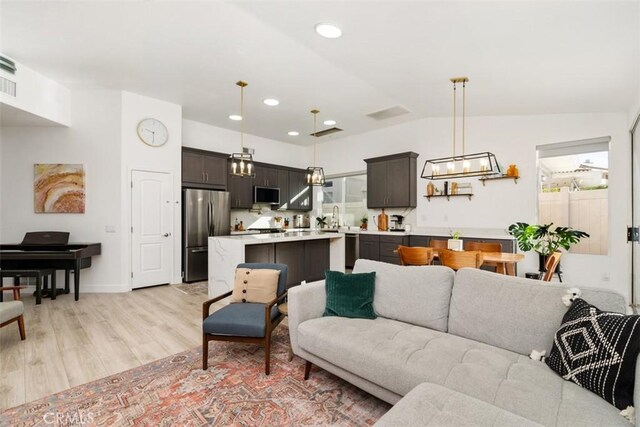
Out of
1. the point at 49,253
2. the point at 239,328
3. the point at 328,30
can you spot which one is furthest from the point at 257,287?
the point at 49,253

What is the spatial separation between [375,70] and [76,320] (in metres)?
4.68

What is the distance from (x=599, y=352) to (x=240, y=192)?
6158mm

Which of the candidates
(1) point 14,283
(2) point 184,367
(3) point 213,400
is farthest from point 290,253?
(1) point 14,283

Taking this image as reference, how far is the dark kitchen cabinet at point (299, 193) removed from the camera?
7809 millimetres

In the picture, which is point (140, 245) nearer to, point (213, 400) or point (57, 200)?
point (57, 200)

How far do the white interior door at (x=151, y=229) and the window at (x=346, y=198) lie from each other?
4003 millimetres

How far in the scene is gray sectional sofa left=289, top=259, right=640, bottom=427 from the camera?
1293 millimetres

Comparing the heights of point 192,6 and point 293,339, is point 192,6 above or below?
above

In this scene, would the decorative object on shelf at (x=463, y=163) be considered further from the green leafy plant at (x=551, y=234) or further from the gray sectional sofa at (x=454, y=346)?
the gray sectional sofa at (x=454, y=346)

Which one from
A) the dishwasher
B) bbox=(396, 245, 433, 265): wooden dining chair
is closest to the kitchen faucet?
the dishwasher

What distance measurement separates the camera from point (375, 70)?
383 cm

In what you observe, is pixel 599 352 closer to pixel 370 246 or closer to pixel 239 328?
pixel 239 328

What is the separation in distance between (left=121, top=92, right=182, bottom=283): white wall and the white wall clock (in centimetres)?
6

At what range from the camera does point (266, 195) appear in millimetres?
7156
